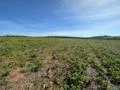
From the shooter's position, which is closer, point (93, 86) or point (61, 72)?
point (93, 86)

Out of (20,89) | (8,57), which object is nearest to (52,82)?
Answer: (20,89)

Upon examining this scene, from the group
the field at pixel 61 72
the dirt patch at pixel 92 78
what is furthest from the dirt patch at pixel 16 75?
the dirt patch at pixel 92 78

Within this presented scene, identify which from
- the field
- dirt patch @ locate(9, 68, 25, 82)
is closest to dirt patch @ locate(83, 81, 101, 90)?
the field

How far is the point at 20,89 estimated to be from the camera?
8766mm

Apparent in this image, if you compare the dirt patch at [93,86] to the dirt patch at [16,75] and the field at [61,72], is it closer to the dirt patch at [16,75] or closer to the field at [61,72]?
the field at [61,72]

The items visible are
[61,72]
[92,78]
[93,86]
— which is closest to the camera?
[93,86]

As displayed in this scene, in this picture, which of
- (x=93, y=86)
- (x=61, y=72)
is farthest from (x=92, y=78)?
(x=61, y=72)

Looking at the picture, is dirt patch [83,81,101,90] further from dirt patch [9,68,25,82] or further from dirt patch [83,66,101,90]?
dirt patch [9,68,25,82]

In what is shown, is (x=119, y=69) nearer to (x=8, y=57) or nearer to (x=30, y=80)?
(x=30, y=80)

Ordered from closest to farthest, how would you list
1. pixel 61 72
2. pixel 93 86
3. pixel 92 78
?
1. pixel 93 86
2. pixel 92 78
3. pixel 61 72

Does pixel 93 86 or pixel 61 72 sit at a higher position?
pixel 61 72

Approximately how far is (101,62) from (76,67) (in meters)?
1.82

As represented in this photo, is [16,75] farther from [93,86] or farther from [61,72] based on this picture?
[93,86]

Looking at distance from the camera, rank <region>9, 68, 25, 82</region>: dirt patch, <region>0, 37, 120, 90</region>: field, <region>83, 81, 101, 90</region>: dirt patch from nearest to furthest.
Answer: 1. <region>83, 81, 101, 90</region>: dirt patch
2. <region>0, 37, 120, 90</region>: field
3. <region>9, 68, 25, 82</region>: dirt patch
